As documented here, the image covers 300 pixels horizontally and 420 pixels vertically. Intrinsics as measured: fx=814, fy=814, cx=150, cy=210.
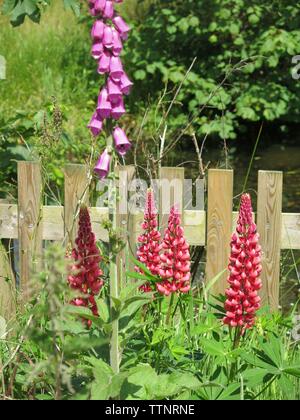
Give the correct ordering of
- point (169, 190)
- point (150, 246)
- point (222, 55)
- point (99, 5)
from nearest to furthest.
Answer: point (99, 5) → point (150, 246) → point (169, 190) → point (222, 55)

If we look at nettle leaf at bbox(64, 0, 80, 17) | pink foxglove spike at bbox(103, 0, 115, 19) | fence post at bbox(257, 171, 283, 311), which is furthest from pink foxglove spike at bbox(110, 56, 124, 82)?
nettle leaf at bbox(64, 0, 80, 17)

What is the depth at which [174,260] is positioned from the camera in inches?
113

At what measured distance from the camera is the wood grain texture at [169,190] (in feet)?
13.5

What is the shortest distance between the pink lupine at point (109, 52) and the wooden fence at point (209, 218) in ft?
5.86

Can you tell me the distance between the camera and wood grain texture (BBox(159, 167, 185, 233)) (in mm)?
4102

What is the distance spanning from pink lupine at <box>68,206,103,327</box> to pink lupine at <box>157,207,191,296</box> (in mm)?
292

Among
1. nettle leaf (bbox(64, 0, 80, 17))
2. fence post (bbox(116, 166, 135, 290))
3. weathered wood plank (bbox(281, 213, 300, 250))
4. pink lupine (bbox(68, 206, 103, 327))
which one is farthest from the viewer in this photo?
nettle leaf (bbox(64, 0, 80, 17))

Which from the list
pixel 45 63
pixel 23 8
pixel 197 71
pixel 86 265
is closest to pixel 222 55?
pixel 197 71

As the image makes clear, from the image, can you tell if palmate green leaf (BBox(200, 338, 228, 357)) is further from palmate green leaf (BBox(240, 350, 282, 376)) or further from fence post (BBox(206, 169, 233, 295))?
fence post (BBox(206, 169, 233, 295))

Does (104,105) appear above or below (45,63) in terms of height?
below

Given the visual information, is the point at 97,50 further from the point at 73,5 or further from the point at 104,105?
the point at 73,5

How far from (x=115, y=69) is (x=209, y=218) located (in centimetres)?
200

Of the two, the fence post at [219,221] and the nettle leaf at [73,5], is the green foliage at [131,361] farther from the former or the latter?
the nettle leaf at [73,5]

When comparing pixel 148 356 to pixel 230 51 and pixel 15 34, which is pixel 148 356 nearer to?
pixel 230 51
